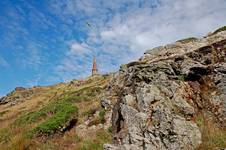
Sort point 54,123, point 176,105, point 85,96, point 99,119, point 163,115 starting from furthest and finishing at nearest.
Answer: point 85,96, point 54,123, point 99,119, point 176,105, point 163,115

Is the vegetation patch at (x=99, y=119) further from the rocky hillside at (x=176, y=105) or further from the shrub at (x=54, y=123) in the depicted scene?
the rocky hillside at (x=176, y=105)

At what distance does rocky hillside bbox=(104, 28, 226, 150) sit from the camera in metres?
9.71

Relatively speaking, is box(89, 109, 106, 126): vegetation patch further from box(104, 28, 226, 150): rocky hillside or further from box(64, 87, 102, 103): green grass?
box(64, 87, 102, 103): green grass

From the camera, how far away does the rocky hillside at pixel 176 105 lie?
9711 millimetres

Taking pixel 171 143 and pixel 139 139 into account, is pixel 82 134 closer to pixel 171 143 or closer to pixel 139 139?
pixel 139 139

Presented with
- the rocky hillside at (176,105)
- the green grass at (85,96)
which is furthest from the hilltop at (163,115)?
the green grass at (85,96)

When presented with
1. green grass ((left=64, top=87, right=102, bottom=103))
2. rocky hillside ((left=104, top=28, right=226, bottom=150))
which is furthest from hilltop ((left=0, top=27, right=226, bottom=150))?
green grass ((left=64, top=87, right=102, bottom=103))

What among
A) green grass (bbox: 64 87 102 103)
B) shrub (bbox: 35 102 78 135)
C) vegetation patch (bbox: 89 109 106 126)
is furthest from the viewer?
green grass (bbox: 64 87 102 103)

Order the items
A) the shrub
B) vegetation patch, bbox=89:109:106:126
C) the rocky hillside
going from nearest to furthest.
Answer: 1. the rocky hillside
2. vegetation patch, bbox=89:109:106:126
3. the shrub

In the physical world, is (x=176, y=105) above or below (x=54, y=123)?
below

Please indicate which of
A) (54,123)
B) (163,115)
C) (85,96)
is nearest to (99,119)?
(54,123)

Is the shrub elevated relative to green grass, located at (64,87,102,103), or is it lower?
lower

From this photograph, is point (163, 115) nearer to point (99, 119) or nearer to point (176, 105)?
point (176, 105)

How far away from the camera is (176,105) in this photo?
428 inches
